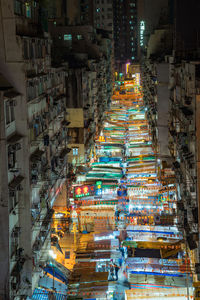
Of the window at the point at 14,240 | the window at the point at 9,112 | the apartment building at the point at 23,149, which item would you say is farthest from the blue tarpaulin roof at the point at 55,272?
the window at the point at 9,112

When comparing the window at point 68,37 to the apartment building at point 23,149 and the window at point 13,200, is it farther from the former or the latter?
the window at point 13,200

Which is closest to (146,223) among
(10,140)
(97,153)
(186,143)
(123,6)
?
(186,143)

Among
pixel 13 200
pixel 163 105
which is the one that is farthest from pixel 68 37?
pixel 13 200

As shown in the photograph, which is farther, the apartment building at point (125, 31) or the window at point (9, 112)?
the apartment building at point (125, 31)

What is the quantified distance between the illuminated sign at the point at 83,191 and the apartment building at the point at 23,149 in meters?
7.12

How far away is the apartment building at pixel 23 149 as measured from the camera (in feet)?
48.0

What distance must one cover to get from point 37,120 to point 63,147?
8212mm

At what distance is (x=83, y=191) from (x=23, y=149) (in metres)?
12.3

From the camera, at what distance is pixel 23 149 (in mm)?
16234

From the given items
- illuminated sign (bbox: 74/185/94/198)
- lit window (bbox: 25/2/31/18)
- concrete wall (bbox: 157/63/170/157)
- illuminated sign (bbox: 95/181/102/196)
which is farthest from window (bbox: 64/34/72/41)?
lit window (bbox: 25/2/31/18)

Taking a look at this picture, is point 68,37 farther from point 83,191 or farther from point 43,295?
point 43,295

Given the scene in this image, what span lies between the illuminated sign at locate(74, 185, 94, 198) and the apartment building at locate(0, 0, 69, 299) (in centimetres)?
712

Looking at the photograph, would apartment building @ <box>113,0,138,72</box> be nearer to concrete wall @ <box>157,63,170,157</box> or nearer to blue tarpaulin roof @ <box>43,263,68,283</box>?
concrete wall @ <box>157,63,170,157</box>

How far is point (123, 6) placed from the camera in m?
132
